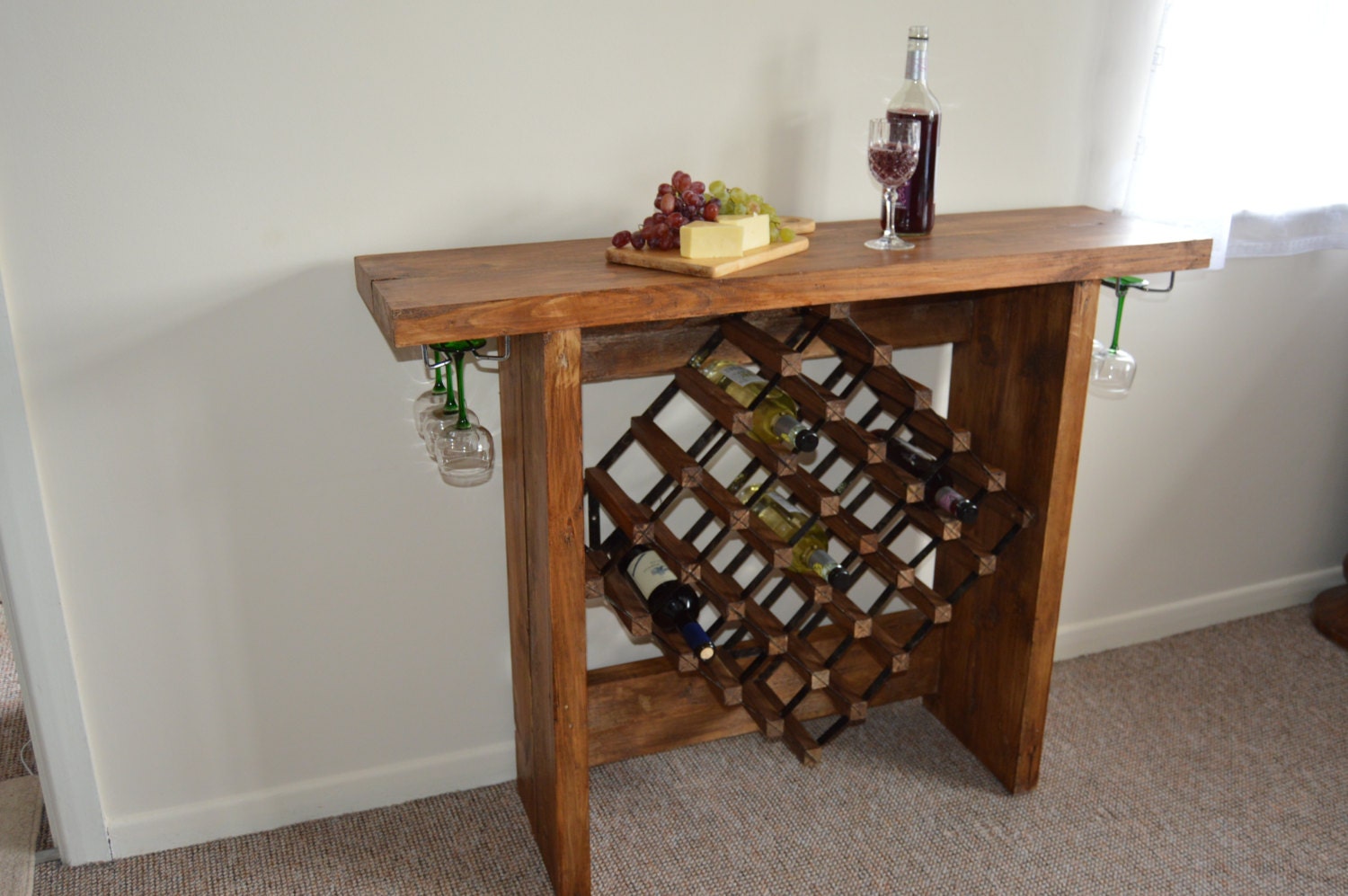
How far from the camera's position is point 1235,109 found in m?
2.28

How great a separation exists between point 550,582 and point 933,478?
2.39 ft

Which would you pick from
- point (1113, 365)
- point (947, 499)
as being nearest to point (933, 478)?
point (947, 499)

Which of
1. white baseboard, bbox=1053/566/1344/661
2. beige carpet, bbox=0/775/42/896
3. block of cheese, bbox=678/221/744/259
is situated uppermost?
block of cheese, bbox=678/221/744/259

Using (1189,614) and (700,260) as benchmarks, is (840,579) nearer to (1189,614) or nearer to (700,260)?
(700,260)

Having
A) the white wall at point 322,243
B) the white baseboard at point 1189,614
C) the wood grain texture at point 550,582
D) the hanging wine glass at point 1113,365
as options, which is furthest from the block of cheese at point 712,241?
the white baseboard at point 1189,614

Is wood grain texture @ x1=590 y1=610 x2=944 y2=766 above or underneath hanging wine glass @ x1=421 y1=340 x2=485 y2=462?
underneath

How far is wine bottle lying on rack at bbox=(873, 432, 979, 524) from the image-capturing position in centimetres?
201

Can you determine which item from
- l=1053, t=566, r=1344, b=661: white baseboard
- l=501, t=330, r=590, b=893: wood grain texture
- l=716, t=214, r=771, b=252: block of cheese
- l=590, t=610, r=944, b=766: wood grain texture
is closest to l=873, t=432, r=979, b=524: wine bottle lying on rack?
l=590, t=610, r=944, b=766: wood grain texture

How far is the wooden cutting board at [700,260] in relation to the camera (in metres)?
1.66

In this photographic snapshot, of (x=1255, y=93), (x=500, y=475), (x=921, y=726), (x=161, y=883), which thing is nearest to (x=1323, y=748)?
(x=921, y=726)

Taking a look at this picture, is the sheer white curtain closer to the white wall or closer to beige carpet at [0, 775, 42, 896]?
the white wall

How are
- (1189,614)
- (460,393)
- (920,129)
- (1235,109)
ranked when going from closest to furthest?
(460,393) < (920,129) < (1235,109) < (1189,614)

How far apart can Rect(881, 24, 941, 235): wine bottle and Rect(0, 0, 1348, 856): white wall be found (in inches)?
8.0

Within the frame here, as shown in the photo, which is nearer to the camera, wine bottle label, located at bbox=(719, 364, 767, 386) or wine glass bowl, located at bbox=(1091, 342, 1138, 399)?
wine bottle label, located at bbox=(719, 364, 767, 386)
